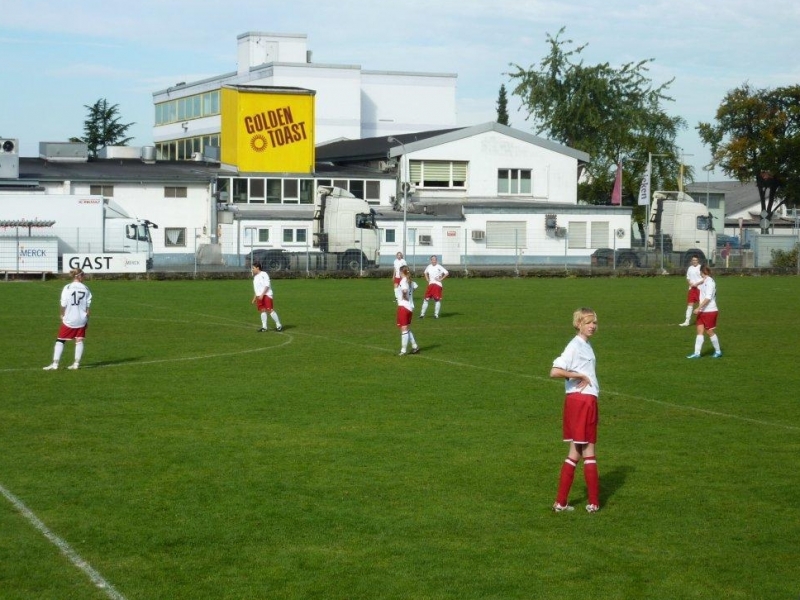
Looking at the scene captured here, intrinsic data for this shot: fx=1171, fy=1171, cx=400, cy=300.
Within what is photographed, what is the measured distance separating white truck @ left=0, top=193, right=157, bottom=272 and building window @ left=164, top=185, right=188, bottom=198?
9.18 meters

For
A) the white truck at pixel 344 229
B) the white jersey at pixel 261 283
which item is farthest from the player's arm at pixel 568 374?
the white truck at pixel 344 229

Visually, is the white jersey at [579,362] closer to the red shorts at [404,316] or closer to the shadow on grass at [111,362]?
the red shorts at [404,316]

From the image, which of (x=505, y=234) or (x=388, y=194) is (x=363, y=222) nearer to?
(x=505, y=234)

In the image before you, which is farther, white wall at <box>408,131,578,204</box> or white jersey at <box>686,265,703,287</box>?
white wall at <box>408,131,578,204</box>

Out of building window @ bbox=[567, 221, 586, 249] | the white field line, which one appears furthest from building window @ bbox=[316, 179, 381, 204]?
the white field line

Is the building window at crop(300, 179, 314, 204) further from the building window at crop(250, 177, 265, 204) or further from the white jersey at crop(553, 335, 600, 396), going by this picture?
the white jersey at crop(553, 335, 600, 396)

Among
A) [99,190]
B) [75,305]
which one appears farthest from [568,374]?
[99,190]

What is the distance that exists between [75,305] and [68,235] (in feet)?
115

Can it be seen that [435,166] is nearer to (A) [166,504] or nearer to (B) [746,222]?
(B) [746,222]

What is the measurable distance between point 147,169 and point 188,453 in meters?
59.9

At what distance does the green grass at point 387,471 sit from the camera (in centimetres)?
934

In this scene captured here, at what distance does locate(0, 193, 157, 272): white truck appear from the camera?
51.1 meters

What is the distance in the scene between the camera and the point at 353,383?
2014 cm

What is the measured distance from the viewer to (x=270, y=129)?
77.6 meters
